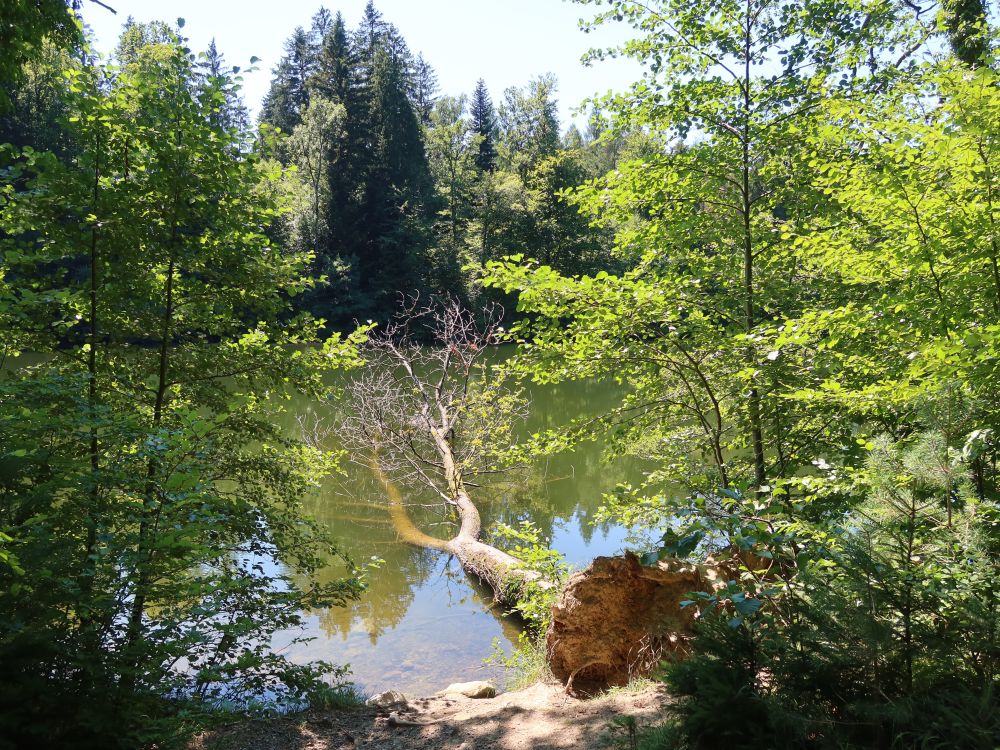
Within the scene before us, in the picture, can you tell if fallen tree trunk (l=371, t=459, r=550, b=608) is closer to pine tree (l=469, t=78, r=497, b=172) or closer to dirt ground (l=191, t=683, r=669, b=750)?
dirt ground (l=191, t=683, r=669, b=750)

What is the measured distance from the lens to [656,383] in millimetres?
5027

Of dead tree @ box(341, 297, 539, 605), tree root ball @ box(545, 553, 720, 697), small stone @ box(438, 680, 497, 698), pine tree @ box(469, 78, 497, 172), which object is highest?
pine tree @ box(469, 78, 497, 172)

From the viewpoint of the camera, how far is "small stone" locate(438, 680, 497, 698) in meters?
5.77

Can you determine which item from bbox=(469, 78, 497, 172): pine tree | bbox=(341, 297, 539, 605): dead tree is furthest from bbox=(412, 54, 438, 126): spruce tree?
bbox=(341, 297, 539, 605): dead tree

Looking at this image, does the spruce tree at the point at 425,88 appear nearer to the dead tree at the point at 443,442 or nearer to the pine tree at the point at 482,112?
the pine tree at the point at 482,112

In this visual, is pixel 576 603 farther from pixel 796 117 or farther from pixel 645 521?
pixel 796 117

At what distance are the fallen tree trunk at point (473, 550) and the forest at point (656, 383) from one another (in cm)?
21

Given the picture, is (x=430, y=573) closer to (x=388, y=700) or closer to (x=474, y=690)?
(x=474, y=690)

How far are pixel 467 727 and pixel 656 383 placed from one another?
2.90 meters

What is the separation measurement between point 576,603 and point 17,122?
33078 millimetres

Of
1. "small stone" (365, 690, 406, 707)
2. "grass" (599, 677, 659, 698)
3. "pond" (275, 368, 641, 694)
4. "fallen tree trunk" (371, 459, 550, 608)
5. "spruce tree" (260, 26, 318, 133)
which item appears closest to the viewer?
"grass" (599, 677, 659, 698)

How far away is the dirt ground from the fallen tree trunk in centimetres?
158

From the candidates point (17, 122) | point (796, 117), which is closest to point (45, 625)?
point (796, 117)

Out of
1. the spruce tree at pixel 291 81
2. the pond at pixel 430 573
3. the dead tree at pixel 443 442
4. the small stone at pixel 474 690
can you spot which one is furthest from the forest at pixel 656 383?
the spruce tree at pixel 291 81
